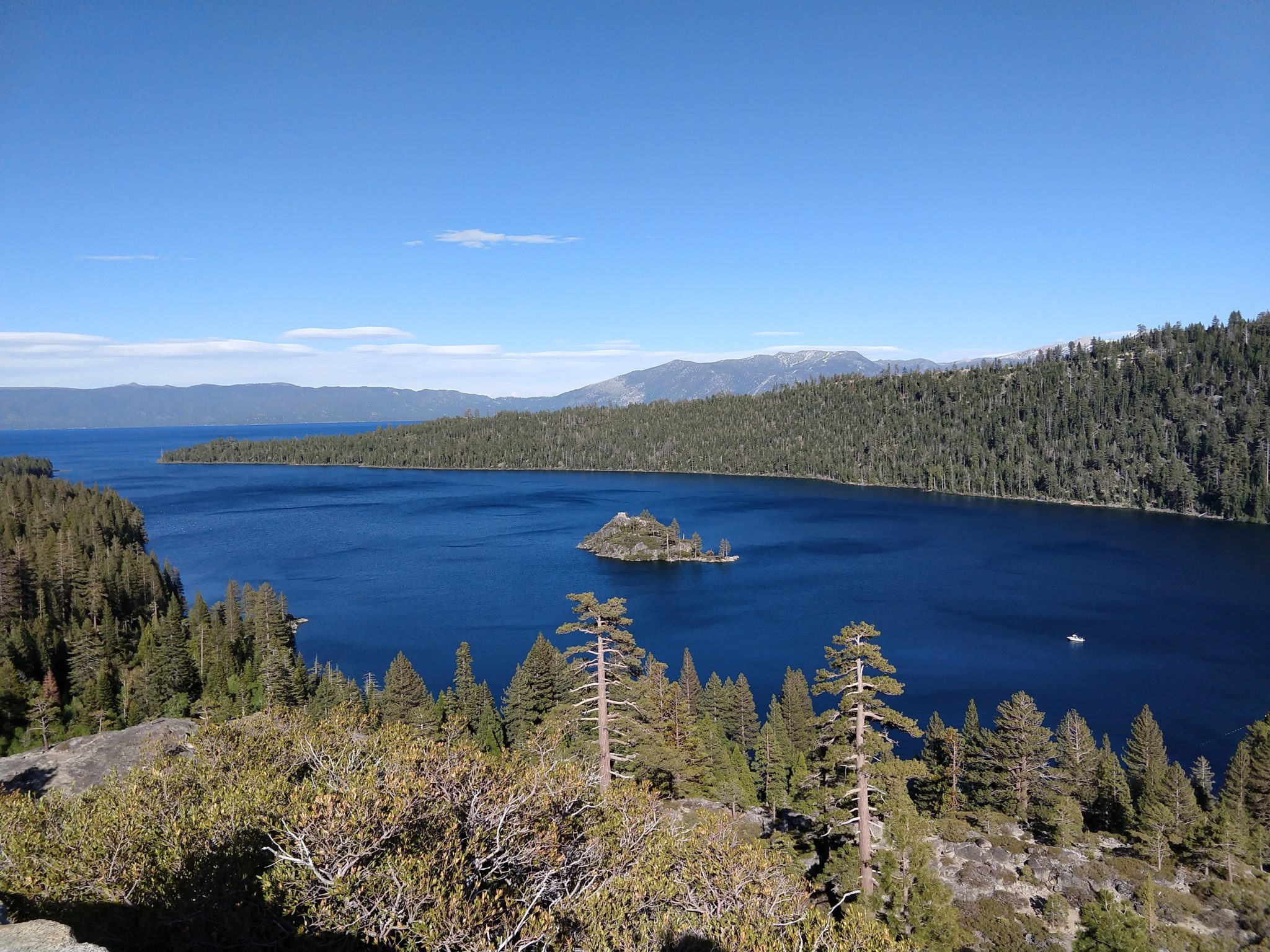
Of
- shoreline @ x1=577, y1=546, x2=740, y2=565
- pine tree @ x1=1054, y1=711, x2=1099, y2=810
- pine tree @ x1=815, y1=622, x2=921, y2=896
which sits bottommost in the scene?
shoreline @ x1=577, y1=546, x2=740, y2=565

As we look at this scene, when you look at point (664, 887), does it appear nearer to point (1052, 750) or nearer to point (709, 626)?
point (1052, 750)

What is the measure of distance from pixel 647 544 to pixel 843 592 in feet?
124

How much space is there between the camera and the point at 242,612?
7731cm

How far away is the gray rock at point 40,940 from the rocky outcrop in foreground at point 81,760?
22463mm

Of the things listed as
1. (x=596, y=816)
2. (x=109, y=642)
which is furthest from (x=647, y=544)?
(x=596, y=816)

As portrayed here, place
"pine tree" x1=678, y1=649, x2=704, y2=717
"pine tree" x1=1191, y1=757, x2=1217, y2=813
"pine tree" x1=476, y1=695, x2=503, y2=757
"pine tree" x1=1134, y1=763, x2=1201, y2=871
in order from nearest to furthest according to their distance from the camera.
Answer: "pine tree" x1=1134, y1=763, x2=1201, y2=871 < "pine tree" x1=1191, y1=757, x2=1217, y2=813 < "pine tree" x1=476, y1=695, x2=503, y2=757 < "pine tree" x1=678, y1=649, x2=704, y2=717

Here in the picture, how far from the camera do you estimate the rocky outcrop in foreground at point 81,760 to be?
91.6ft

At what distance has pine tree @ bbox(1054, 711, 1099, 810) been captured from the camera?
39250 mm

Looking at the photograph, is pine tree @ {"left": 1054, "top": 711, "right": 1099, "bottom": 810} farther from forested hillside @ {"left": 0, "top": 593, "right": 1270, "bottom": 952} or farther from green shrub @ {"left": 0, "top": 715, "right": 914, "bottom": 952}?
green shrub @ {"left": 0, "top": 715, "right": 914, "bottom": 952}

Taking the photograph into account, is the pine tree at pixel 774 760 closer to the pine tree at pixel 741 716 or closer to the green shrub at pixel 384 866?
the pine tree at pixel 741 716

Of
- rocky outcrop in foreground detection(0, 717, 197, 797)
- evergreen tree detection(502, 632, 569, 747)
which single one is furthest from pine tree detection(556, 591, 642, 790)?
evergreen tree detection(502, 632, 569, 747)

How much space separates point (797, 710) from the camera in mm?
51125

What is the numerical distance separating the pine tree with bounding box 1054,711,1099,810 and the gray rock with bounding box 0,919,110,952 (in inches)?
1730

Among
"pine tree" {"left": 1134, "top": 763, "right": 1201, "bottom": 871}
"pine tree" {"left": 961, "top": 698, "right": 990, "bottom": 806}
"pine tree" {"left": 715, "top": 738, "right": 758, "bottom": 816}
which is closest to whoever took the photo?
"pine tree" {"left": 1134, "top": 763, "right": 1201, "bottom": 871}
